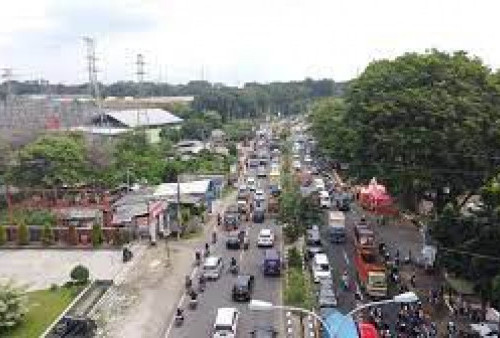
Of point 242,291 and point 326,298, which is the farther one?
point 242,291

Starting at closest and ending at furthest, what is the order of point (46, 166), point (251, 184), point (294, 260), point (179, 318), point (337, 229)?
point (179, 318) < point (294, 260) < point (337, 229) < point (46, 166) < point (251, 184)

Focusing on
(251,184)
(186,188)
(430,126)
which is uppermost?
(430,126)

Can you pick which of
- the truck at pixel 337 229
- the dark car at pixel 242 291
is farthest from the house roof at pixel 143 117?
the dark car at pixel 242 291

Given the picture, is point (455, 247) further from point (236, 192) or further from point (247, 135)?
point (247, 135)

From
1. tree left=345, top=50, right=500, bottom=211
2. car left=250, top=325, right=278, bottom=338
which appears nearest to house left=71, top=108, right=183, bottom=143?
tree left=345, top=50, right=500, bottom=211

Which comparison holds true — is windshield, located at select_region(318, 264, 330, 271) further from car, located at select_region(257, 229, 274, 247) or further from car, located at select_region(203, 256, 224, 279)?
car, located at select_region(257, 229, 274, 247)

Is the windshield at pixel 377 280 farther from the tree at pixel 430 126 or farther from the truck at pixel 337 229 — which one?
the truck at pixel 337 229

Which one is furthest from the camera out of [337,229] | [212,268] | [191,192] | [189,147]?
[189,147]

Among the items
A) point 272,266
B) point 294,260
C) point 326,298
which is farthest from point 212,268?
point 326,298

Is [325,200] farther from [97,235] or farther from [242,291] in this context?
[242,291]
